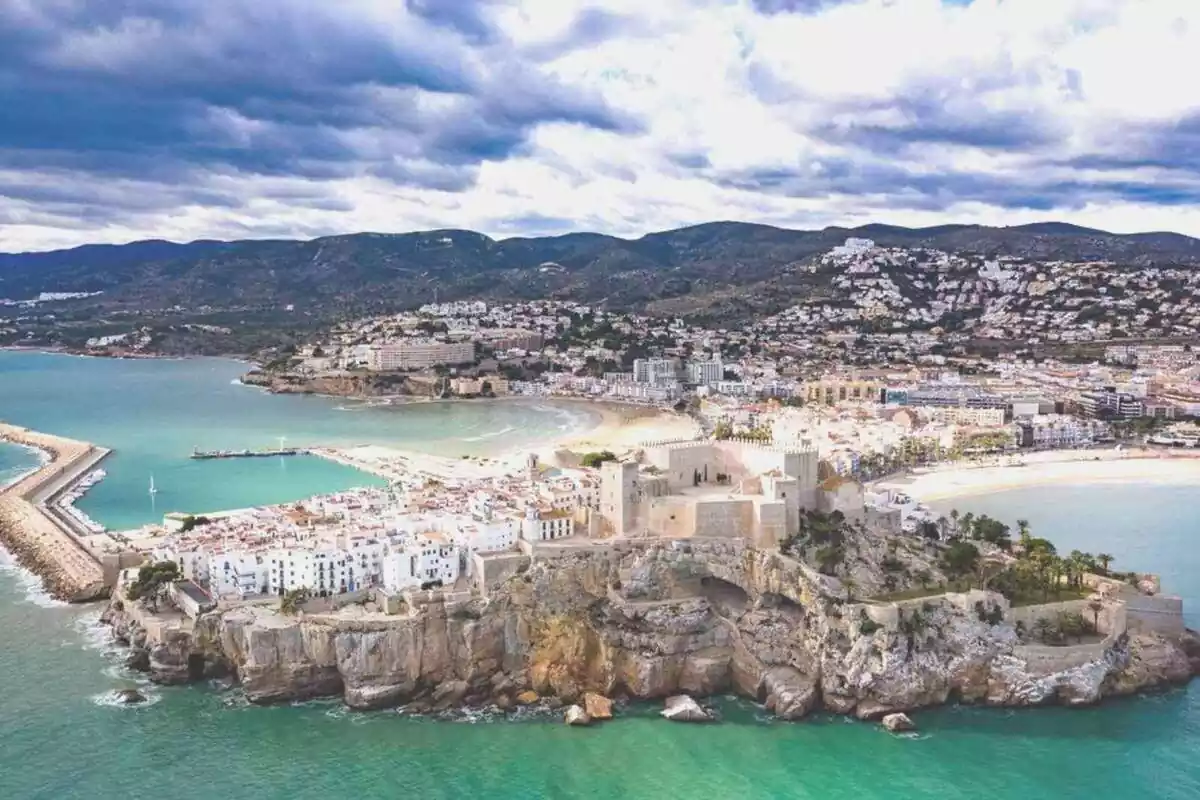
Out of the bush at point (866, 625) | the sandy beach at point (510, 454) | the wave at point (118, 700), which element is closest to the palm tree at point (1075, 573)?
the bush at point (866, 625)

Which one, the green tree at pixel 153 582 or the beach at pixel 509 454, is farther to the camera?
the beach at pixel 509 454

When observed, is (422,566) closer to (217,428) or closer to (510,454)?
(510,454)

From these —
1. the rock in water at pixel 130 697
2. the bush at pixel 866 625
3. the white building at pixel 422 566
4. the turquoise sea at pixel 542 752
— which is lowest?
the turquoise sea at pixel 542 752

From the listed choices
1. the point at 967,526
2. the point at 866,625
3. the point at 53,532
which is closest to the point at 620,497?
the point at 866,625

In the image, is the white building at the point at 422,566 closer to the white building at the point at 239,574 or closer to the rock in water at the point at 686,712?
the white building at the point at 239,574

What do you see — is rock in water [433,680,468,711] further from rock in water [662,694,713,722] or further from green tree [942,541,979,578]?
green tree [942,541,979,578]

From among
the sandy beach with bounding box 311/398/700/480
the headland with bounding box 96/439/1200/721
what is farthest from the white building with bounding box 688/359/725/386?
the headland with bounding box 96/439/1200/721
